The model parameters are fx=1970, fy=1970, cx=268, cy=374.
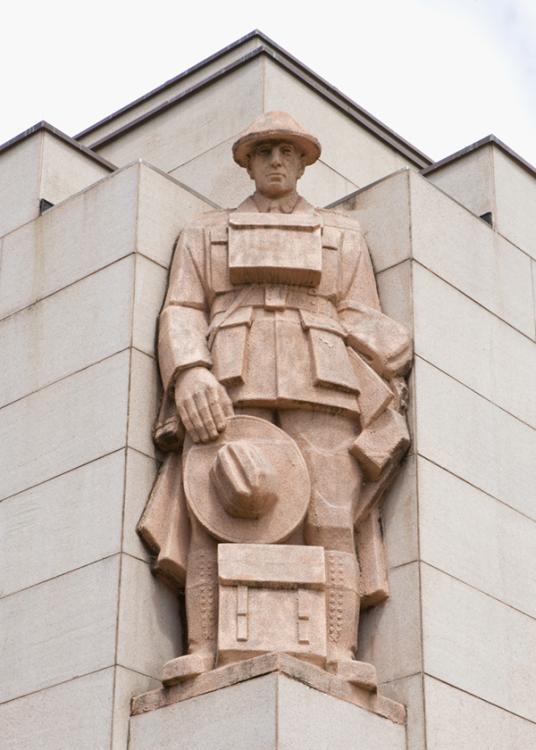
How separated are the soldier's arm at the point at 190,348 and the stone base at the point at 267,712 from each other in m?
1.88

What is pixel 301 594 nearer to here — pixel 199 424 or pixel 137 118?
pixel 199 424

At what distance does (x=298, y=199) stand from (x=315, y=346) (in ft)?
4.91

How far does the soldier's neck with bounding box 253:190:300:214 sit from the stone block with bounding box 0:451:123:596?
2.36 metres

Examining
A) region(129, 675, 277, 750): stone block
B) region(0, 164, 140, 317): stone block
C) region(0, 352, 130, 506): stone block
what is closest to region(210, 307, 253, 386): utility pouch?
region(0, 352, 130, 506): stone block

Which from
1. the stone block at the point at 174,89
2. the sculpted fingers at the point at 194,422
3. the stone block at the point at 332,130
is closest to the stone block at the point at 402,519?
the sculpted fingers at the point at 194,422

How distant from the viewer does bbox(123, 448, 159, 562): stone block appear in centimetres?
1389

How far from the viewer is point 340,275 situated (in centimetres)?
1489

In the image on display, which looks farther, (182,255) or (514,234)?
(514,234)

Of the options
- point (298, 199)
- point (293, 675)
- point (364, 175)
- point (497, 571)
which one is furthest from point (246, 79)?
point (293, 675)

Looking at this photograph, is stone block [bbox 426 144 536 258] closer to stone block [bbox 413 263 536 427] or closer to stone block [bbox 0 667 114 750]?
stone block [bbox 413 263 536 427]

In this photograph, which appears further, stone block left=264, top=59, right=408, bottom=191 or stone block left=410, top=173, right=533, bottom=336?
stone block left=264, top=59, right=408, bottom=191

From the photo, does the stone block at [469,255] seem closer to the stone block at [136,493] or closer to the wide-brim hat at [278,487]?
the wide-brim hat at [278,487]

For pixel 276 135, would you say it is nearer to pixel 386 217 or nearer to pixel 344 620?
pixel 386 217

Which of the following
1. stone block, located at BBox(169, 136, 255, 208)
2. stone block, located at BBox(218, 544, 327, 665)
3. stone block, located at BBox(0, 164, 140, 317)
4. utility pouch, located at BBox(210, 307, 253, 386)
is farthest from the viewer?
stone block, located at BBox(169, 136, 255, 208)
